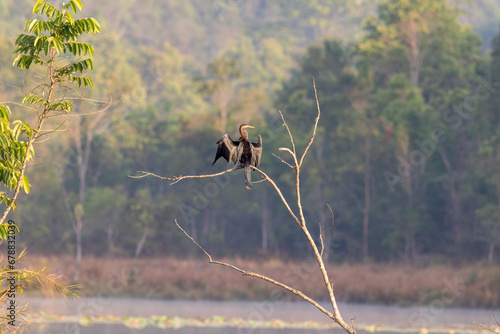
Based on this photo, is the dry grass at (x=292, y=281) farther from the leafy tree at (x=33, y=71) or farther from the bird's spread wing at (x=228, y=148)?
the bird's spread wing at (x=228, y=148)

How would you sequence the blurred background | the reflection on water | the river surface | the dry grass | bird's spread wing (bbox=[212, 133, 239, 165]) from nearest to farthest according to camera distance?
bird's spread wing (bbox=[212, 133, 239, 165])
the reflection on water
the river surface
the dry grass
the blurred background

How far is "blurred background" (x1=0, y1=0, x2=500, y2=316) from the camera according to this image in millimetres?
30109

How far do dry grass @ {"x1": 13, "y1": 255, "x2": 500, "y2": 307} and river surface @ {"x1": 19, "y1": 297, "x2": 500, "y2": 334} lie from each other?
1.65ft

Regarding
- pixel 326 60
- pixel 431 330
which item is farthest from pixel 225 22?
pixel 431 330

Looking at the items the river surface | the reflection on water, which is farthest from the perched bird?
the reflection on water

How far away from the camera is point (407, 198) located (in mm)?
31609

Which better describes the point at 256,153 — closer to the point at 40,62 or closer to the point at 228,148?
the point at 228,148

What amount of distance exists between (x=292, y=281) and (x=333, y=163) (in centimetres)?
742

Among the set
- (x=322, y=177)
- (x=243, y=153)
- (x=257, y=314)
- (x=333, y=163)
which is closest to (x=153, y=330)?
(x=257, y=314)

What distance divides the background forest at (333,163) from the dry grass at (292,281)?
6.61 feet

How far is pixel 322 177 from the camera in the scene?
Answer: 33719mm

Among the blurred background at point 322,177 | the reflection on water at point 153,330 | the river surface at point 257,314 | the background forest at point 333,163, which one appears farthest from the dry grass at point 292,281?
the reflection on water at point 153,330

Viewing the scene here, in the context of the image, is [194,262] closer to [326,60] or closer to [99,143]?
[99,143]

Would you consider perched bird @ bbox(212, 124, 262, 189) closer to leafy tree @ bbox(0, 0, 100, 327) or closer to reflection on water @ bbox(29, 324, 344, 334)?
leafy tree @ bbox(0, 0, 100, 327)
